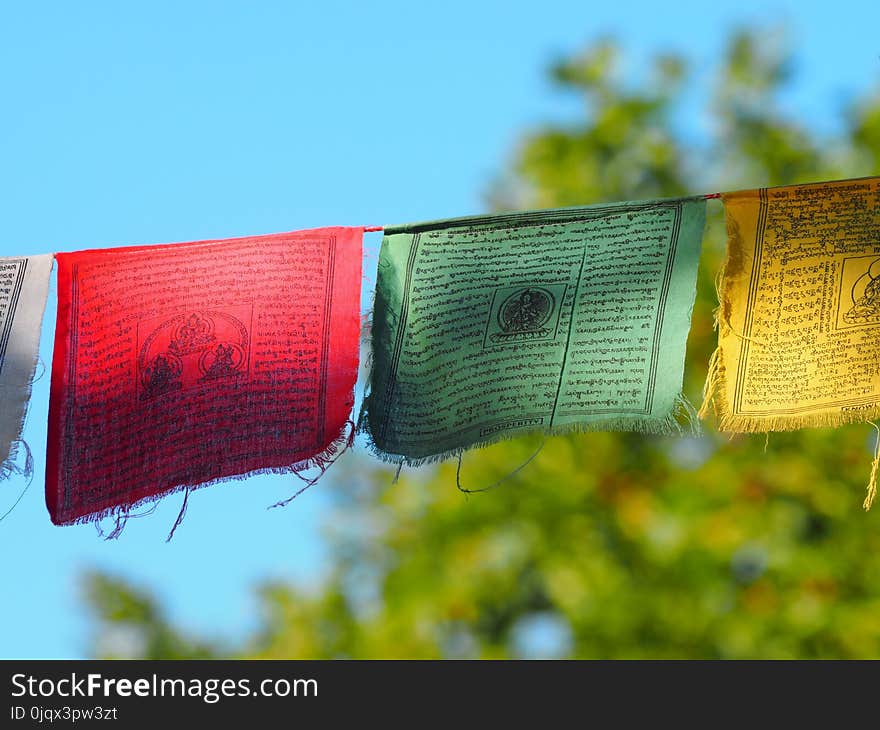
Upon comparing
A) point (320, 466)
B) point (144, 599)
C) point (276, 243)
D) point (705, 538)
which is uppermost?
point (144, 599)

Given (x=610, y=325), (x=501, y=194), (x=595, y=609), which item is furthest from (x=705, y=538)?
(x=610, y=325)

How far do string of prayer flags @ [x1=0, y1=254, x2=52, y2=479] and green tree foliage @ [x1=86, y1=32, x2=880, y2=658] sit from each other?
2795mm

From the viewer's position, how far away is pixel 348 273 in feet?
7.64

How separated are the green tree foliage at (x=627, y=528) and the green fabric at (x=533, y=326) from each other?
92.6 inches

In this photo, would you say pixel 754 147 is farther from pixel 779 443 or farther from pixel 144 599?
pixel 144 599

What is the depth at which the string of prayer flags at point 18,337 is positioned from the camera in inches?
89.5

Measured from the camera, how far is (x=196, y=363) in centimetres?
230

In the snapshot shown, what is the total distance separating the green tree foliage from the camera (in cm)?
471

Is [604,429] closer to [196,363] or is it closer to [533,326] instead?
[533,326]

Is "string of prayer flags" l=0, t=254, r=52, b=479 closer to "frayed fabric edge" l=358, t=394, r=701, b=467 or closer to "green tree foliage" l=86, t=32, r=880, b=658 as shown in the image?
"frayed fabric edge" l=358, t=394, r=701, b=467

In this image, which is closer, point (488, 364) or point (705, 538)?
point (488, 364)

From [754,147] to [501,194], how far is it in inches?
45.5

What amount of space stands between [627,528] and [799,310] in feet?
9.19

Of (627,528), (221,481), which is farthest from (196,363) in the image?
(627,528)
